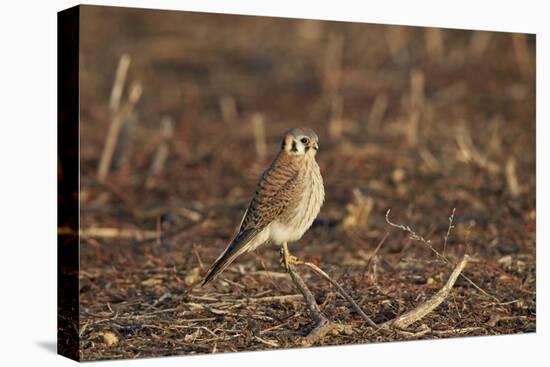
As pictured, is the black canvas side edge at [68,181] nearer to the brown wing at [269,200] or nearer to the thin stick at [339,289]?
the brown wing at [269,200]

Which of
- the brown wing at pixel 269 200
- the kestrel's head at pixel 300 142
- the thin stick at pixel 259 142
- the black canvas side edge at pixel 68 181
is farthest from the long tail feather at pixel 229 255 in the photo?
the thin stick at pixel 259 142

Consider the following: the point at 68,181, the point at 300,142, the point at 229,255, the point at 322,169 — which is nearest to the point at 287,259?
the point at 229,255

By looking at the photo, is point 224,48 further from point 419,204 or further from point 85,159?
point 419,204

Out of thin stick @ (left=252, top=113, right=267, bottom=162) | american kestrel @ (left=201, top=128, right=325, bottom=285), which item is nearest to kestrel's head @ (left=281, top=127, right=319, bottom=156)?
american kestrel @ (left=201, top=128, right=325, bottom=285)

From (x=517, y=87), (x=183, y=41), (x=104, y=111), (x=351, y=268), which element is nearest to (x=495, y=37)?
(x=517, y=87)

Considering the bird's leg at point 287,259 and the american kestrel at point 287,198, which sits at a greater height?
the american kestrel at point 287,198

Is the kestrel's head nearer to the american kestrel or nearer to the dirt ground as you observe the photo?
the american kestrel
